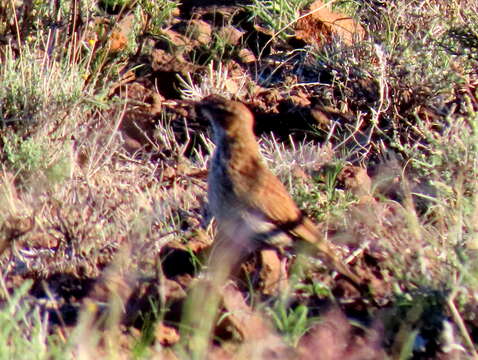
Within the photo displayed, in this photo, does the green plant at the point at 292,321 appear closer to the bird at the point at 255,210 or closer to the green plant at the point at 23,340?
the bird at the point at 255,210

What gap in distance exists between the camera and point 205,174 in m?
6.92

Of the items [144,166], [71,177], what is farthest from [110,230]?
[144,166]

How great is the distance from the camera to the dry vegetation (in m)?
4.83

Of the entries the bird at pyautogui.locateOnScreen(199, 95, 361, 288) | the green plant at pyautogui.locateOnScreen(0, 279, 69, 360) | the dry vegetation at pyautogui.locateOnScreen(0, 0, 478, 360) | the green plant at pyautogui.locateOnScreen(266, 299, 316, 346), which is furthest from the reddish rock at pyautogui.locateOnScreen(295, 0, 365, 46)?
the green plant at pyautogui.locateOnScreen(0, 279, 69, 360)

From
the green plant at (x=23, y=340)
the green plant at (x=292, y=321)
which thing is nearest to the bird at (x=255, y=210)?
the green plant at (x=292, y=321)

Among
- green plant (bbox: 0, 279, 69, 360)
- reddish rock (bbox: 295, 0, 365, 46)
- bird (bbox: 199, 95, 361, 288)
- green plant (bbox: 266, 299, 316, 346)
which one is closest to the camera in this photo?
green plant (bbox: 0, 279, 69, 360)

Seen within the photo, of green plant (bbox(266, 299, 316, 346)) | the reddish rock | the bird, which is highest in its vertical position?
the reddish rock

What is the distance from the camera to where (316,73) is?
8242 mm

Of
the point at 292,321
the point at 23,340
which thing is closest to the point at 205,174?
the point at 292,321

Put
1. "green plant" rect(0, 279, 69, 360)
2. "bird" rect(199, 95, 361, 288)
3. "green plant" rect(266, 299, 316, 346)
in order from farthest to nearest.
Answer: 1. "bird" rect(199, 95, 361, 288)
2. "green plant" rect(266, 299, 316, 346)
3. "green plant" rect(0, 279, 69, 360)

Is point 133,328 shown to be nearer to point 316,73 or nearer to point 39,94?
point 39,94

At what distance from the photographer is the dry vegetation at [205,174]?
190 inches

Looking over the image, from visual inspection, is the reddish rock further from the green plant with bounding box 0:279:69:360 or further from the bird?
the green plant with bounding box 0:279:69:360

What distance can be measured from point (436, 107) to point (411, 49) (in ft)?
1.85
